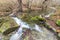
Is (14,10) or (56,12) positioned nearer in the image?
(56,12)

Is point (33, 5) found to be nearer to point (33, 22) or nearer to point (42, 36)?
point (33, 22)

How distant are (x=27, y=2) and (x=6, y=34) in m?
2.72

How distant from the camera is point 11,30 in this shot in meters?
4.39

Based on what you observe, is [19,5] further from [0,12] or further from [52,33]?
[52,33]

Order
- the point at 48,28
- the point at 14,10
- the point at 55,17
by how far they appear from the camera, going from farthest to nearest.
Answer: the point at 14,10 → the point at 55,17 → the point at 48,28

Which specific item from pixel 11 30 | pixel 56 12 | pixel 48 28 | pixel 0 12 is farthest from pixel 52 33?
pixel 0 12

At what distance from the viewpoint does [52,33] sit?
4375mm

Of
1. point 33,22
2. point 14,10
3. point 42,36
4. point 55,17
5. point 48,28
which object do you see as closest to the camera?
point 42,36

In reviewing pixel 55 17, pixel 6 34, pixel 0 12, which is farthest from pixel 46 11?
pixel 6 34

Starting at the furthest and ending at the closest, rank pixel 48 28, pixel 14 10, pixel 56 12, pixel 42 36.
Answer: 1. pixel 14 10
2. pixel 56 12
3. pixel 48 28
4. pixel 42 36

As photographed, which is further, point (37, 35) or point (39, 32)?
point (39, 32)

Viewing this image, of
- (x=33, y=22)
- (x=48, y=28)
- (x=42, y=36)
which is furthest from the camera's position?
(x=33, y=22)

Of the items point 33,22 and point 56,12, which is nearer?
point 33,22

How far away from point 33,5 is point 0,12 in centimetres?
156
